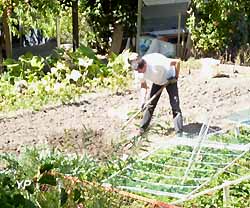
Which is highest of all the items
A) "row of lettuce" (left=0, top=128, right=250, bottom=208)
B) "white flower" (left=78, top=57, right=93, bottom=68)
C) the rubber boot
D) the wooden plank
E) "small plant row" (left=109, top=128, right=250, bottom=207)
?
the wooden plank

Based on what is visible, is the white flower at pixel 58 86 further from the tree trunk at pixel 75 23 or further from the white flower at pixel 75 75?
the tree trunk at pixel 75 23

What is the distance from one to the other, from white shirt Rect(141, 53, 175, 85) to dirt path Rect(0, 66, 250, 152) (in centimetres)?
57

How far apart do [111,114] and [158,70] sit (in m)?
1.88

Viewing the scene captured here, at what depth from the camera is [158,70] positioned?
787 centimetres

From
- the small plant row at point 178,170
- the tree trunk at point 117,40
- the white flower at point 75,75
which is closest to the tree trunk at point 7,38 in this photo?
Answer: the white flower at point 75,75

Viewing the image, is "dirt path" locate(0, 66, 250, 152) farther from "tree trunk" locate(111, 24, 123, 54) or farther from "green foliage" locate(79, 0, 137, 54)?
"tree trunk" locate(111, 24, 123, 54)

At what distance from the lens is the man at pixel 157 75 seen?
7805 mm

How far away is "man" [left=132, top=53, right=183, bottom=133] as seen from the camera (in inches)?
307

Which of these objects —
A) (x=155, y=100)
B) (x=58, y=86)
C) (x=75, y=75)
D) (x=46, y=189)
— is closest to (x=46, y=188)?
(x=46, y=189)

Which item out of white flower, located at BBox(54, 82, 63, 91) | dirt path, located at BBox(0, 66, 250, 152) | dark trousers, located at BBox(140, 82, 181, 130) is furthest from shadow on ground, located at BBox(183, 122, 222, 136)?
white flower, located at BBox(54, 82, 63, 91)

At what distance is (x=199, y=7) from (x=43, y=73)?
4.46m

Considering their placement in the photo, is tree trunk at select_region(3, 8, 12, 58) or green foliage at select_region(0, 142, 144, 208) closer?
green foliage at select_region(0, 142, 144, 208)

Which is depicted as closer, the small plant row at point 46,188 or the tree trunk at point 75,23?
the small plant row at point 46,188

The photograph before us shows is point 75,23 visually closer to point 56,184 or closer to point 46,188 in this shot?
point 46,188
